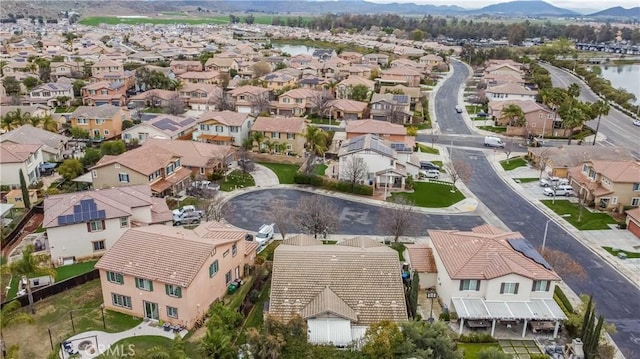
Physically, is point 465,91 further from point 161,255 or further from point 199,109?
point 161,255

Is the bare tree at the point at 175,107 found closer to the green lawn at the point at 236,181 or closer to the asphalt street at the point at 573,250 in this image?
the green lawn at the point at 236,181

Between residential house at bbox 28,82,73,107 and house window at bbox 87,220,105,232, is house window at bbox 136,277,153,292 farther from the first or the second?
residential house at bbox 28,82,73,107

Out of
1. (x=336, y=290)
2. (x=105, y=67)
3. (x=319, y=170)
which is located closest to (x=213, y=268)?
(x=336, y=290)

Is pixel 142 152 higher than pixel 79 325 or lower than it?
higher

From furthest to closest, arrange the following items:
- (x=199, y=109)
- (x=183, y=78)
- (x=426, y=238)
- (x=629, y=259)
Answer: (x=183, y=78)
(x=199, y=109)
(x=426, y=238)
(x=629, y=259)

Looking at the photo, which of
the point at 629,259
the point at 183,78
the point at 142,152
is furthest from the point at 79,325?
the point at 183,78

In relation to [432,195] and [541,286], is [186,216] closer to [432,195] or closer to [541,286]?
[432,195]

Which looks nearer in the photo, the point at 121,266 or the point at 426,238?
the point at 121,266

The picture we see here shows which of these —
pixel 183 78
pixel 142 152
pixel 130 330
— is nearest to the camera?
pixel 130 330
